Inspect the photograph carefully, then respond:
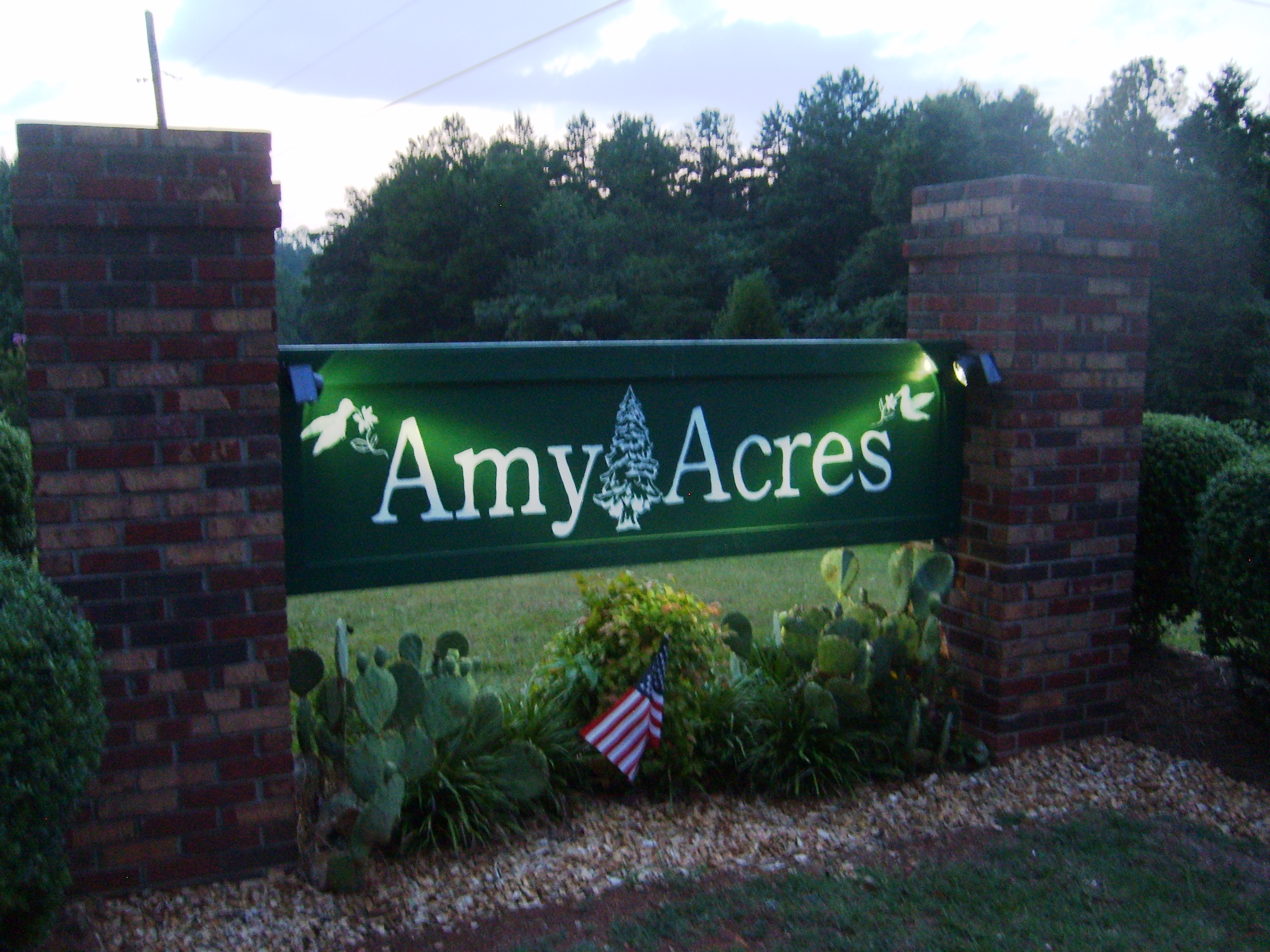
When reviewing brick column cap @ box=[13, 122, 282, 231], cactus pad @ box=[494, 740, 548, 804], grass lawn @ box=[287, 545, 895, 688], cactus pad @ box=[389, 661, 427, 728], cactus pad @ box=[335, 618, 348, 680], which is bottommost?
grass lawn @ box=[287, 545, 895, 688]

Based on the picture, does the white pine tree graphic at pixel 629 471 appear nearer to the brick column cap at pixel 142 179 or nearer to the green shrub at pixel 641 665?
the green shrub at pixel 641 665

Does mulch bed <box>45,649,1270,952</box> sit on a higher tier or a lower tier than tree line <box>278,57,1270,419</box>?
lower

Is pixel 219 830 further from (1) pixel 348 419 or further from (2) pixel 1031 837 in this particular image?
(2) pixel 1031 837

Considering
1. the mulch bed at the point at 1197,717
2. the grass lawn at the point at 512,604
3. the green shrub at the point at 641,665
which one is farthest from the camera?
the grass lawn at the point at 512,604

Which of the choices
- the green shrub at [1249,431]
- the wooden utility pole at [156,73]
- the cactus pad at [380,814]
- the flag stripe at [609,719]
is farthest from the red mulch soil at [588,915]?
the wooden utility pole at [156,73]

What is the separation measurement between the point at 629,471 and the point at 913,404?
1.32 meters

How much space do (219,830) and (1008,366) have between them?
3384 millimetres

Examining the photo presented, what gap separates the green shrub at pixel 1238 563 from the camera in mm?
4445

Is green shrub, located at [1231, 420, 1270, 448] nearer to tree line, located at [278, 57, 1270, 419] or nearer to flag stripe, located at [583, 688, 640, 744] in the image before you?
flag stripe, located at [583, 688, 640, 744]

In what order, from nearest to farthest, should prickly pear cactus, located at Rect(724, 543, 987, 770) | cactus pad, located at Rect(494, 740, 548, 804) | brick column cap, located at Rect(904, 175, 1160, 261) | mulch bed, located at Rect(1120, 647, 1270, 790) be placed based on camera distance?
cactus pad, located at Rect(494, 740, 548, 804) → prickly pear cactus, located at Rect(724, 543, 987, 770) → brick column cap, located at Rect(904, 175, 1160, 261) → mulch bed, located at Rect(1120, 647, 1270, 790)

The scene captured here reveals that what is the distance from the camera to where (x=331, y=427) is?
12.0ft

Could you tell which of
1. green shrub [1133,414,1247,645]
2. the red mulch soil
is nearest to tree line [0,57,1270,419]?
green shrub [1133,414,1247,645]

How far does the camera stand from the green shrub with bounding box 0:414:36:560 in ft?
16.9

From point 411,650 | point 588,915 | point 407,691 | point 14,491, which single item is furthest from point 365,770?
point 14,491
